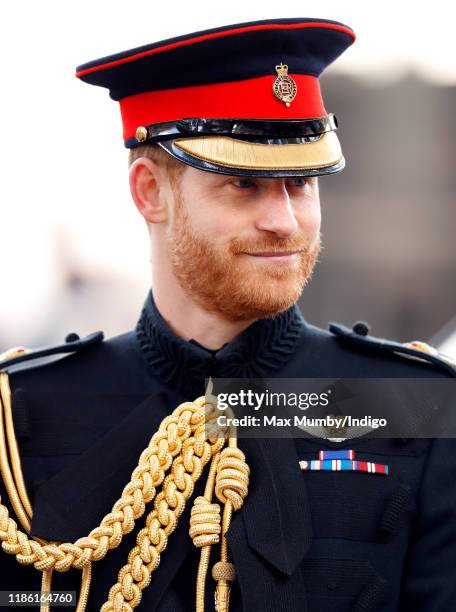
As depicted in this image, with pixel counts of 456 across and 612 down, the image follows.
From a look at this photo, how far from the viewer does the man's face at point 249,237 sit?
2539mm

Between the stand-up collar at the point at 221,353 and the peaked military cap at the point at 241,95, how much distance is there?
44 centimetres

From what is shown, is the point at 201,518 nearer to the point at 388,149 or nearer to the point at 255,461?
the point at 255,461

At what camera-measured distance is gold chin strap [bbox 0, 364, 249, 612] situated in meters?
2.46

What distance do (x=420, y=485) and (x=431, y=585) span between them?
23 centimetres

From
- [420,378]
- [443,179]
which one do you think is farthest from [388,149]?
[420,378]

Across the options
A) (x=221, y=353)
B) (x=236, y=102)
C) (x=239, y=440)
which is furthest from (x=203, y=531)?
(x=236, y=102)

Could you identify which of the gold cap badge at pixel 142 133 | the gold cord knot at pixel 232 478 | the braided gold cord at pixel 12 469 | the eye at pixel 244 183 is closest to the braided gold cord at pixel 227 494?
the gold cord knot at pixel 232 478

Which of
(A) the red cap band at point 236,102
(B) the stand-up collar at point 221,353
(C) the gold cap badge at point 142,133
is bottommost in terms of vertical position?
(B) the stand-up collar at point 221,353

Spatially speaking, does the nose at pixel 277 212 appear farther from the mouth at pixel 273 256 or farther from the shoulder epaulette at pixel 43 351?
the shoulder epaulette at pixel 43 351

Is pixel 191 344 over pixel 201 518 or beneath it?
over

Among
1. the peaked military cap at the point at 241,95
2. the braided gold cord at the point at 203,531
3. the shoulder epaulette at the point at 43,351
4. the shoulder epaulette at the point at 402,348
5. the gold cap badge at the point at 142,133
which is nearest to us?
the braided gold cord at the point at 203,531

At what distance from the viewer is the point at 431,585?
2502mm

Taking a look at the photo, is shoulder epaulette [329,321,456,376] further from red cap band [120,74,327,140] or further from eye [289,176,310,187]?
red cap band [120,74,327,140]

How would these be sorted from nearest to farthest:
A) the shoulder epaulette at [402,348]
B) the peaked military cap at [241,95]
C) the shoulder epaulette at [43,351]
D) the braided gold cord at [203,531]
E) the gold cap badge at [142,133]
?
the braided gold cord at [203,531] < the peaked military cap at [241,95] < the gold cap badge at [142,133] < the shoulder epaulette at [402,348] < the shoulder epaulette at [43,351]
